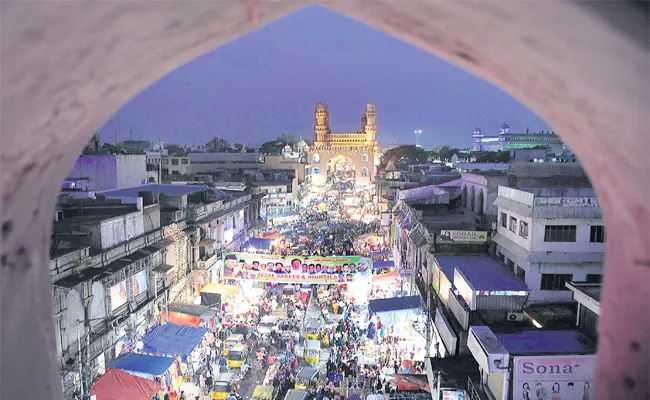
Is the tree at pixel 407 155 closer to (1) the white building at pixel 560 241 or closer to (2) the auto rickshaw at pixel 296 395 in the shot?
(1) the white building at pixel 560 241

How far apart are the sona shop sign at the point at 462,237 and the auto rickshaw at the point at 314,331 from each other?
6.53m

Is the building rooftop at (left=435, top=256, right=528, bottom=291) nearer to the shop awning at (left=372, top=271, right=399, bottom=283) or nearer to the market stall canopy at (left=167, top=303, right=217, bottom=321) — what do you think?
the shop awning at (left=372, top=271, right=399, bottom=283)

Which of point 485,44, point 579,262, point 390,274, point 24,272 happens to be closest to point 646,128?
point 485,44

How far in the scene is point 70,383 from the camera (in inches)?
549

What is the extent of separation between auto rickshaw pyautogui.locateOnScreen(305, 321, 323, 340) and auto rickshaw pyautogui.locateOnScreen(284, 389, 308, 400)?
439cm

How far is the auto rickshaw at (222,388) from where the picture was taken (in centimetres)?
1512

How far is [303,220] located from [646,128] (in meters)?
47.8

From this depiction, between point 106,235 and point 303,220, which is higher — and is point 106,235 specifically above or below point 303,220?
above

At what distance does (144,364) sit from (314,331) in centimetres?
731

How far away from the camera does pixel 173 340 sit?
16.1m

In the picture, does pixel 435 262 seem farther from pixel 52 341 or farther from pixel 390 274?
pixel 52 341

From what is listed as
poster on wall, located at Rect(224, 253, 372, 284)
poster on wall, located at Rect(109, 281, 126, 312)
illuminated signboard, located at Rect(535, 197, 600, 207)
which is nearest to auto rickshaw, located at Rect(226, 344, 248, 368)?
poster on wall, located at Rect(109, 281, 126, 312)

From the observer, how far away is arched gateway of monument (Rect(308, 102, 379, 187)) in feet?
335

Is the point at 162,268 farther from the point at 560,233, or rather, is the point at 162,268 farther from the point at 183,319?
the point at 560,233
